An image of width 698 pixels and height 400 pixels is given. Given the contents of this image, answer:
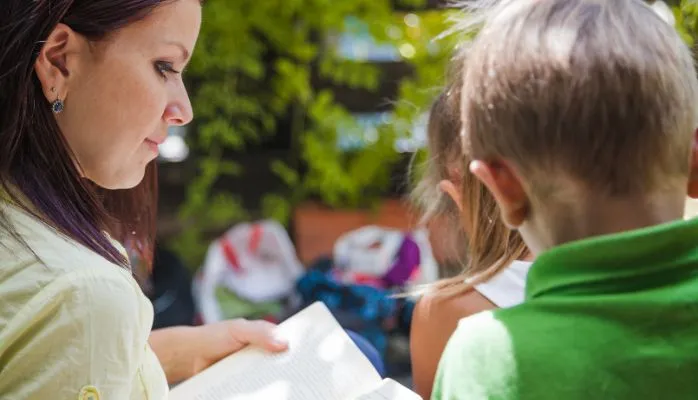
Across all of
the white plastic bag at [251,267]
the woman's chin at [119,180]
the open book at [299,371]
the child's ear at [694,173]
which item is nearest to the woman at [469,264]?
the open book at [299,371]

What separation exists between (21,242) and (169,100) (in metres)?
0.30

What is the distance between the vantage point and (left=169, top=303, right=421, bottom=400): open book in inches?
47.2

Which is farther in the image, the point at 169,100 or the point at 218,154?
the point at 218,154

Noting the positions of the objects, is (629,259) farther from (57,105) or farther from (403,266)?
(403,266)

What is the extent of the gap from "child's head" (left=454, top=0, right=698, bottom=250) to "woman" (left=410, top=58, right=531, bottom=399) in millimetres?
377

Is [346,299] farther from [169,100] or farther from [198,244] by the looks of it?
[169,100]

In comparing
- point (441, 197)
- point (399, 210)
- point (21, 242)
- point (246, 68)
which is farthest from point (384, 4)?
point (21, 242)

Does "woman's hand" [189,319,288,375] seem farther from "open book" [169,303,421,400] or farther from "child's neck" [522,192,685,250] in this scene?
"child's neck" [522,192,685,250]

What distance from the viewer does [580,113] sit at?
2.61ft

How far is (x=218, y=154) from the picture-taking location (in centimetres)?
334

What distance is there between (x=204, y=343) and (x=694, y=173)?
0.82m

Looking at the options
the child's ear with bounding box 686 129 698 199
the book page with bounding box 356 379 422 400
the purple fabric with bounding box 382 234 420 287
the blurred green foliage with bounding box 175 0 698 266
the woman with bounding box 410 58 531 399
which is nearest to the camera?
the child's ear with bounding box 686 129 698 199

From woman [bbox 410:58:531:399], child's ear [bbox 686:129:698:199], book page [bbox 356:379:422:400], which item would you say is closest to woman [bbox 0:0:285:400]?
book page [bbox 356:379:422:400]

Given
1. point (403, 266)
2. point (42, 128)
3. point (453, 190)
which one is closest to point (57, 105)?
point (42, 128)
